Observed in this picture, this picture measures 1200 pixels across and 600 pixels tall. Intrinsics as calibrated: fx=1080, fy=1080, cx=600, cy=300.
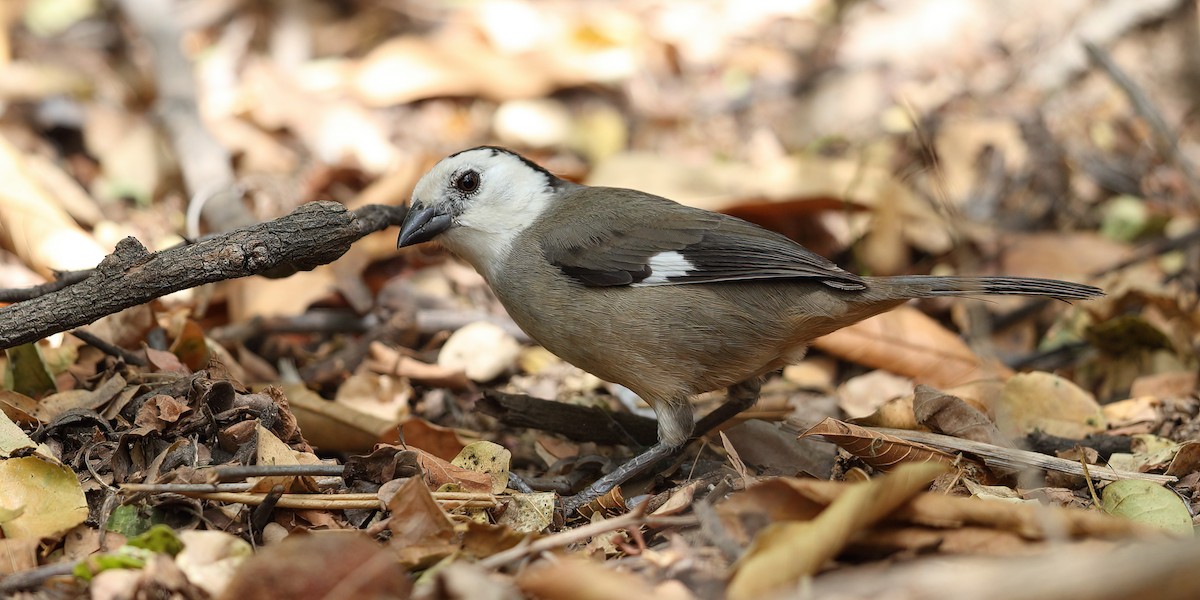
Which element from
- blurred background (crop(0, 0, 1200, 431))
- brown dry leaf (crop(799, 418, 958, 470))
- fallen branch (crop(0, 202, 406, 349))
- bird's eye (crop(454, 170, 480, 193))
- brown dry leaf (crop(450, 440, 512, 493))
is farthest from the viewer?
blurred background (crop(0, 0, 1200, 431))

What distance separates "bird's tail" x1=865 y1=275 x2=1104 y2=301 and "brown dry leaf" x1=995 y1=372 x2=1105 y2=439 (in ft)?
1.26

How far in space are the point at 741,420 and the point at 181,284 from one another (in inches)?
79.2

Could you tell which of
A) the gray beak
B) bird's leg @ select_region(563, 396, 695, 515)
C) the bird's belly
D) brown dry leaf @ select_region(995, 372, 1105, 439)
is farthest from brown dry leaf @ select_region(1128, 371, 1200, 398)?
the gray beak

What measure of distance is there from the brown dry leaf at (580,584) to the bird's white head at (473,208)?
185cm

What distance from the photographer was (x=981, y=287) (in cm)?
347

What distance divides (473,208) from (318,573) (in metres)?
2.08

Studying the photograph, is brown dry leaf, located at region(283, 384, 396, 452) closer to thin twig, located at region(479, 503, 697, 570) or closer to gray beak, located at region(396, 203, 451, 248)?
gray beak, located at region(396, 203, 451, 248)

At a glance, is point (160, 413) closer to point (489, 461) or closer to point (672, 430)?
point (489, 461)

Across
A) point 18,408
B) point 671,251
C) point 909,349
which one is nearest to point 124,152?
point 18,408

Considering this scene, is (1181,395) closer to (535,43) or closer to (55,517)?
(55,517)

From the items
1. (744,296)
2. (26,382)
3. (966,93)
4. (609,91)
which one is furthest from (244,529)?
(966,93)

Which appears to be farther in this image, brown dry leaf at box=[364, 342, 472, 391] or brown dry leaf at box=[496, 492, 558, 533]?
brown dry leaf at box=[364, 342, 472, 391]

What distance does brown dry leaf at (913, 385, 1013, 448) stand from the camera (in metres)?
3.43

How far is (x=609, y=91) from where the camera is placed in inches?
277
